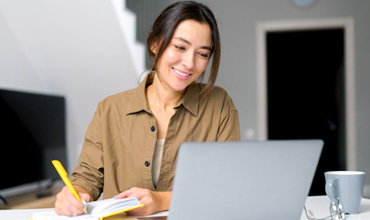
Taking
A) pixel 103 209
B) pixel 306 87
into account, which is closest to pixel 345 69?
pixel 306 87

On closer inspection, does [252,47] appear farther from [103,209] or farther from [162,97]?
[103,209]


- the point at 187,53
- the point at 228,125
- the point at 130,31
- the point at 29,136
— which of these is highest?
the point at 130,31

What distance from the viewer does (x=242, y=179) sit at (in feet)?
2.79

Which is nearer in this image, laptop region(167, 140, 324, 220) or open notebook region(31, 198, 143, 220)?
laptop region(167, 140, 324, 220)

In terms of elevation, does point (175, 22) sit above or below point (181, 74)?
above

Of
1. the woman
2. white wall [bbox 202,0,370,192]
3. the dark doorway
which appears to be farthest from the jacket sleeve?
the dark doorway

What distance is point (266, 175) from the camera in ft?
2.85

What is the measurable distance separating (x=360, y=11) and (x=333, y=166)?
5.80 feet

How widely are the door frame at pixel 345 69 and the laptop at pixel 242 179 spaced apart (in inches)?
158

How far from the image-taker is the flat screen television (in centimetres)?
285

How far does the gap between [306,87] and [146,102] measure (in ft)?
13.6

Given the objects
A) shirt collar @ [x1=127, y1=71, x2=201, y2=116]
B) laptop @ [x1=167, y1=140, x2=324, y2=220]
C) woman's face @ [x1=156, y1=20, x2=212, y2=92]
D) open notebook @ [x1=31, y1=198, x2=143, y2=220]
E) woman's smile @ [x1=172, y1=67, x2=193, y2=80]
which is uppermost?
woman's face @ [x1=156, y1=20, x2=212, y2=92]

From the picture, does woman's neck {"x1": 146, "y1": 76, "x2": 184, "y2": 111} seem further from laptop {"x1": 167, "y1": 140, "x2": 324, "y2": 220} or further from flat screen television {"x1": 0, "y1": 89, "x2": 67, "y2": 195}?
flat screen television {"x1": 0, "y1": 89, "x2": 67, "y2": 195}

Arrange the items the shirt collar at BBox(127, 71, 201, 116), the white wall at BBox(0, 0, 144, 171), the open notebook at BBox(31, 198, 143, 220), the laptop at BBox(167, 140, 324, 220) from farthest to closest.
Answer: the white wall at BBox(0, 0, 144, 171), the shirt collar at BBox(127, 71, 201, 116), the open notebook at BBox(31, 198, 143, 220), the laptop at BBox(167, 140, 324, 220)
